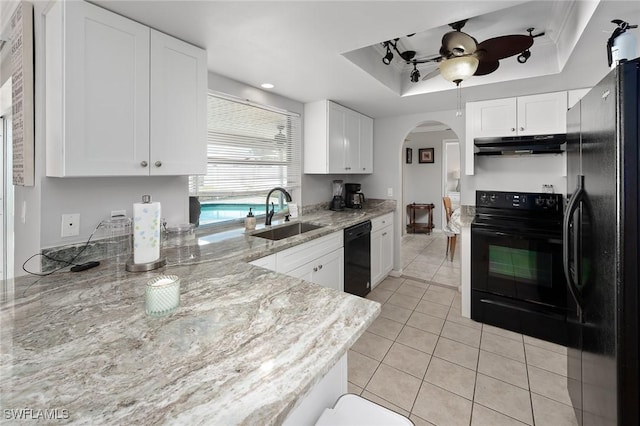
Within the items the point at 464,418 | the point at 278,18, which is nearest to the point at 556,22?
the point at 278,18

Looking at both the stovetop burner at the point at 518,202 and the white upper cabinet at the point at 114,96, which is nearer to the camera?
the white upper cabinet at the point at 114,96

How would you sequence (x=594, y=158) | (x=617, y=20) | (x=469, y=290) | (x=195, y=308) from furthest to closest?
1. (x=469, y=290)
2. (x=617, y=20)
3. (x=594, y=158)
4. (x=195, y=308)

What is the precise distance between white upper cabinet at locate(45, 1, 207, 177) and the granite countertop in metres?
0.64

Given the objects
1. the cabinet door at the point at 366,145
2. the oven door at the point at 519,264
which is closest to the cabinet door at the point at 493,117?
the oven door at the point at 519,264

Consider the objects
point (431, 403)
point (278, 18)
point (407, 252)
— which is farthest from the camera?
point (407, 252)

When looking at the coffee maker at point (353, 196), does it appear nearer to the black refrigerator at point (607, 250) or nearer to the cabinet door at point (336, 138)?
the cabinet door at point (336, 138)

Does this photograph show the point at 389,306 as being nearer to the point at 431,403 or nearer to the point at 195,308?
the point at 431,403

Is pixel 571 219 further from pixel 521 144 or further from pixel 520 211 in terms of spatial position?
pixel 520 211

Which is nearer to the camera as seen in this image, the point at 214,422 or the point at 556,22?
the point at 214,422

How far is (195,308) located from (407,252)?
467 centimetres

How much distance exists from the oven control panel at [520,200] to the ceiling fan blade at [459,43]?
202 centimetres

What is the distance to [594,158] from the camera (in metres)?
1.22

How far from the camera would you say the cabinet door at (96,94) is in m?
1.35

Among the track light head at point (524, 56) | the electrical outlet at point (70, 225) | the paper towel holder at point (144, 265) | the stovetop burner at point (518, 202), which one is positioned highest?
the track light head at point (524, 56)
